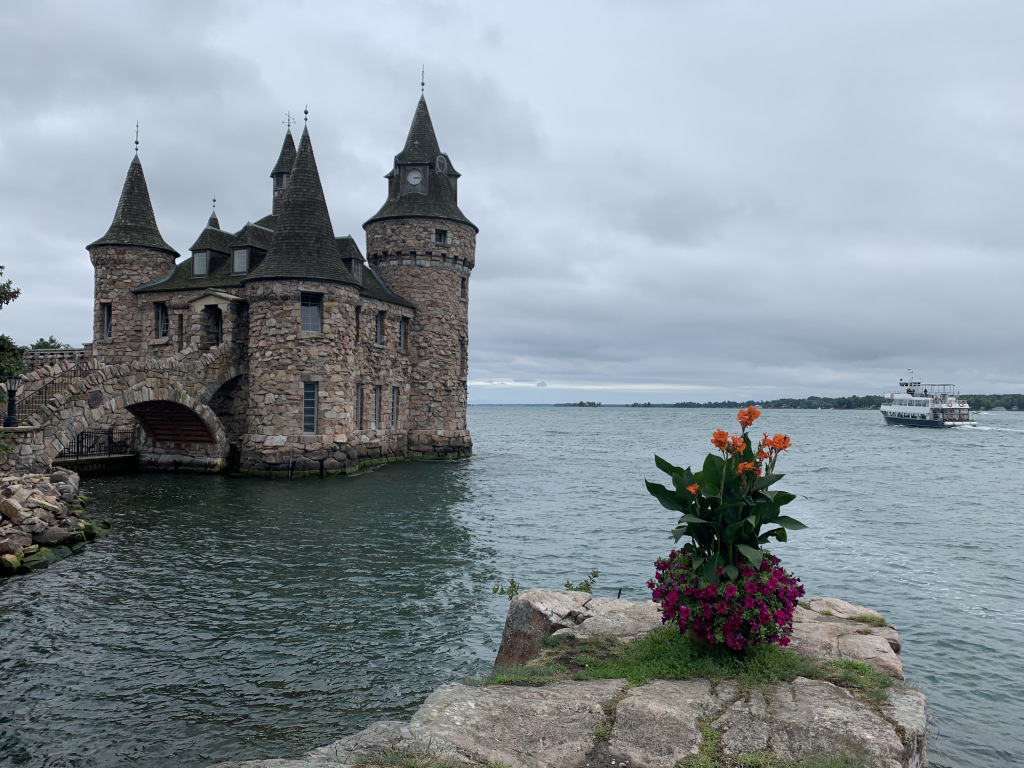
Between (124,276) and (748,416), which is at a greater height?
(124,276)

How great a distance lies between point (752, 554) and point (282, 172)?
4230 centimetres

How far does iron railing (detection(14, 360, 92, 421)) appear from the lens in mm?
23748

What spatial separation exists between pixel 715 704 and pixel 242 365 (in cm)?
2895

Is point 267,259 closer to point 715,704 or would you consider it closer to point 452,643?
point 452,643

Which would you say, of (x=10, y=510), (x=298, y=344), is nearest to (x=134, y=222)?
(x=298, y=344)

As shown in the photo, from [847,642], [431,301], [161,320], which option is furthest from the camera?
[431,301]

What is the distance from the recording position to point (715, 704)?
611 centimetres

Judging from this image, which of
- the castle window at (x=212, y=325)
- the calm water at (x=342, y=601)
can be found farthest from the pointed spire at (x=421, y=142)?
the calm water at (x=342, y=601)

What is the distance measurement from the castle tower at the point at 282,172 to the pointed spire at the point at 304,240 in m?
12.6

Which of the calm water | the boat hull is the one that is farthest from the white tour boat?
the calm water

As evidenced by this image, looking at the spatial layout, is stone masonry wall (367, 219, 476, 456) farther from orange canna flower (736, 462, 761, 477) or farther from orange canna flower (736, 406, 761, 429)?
orange canna flower (736, 462, 761, 477)

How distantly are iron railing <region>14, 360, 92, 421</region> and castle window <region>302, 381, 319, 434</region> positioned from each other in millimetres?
7907

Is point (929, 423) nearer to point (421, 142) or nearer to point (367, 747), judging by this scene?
point (421, 142)

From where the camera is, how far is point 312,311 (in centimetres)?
3022
